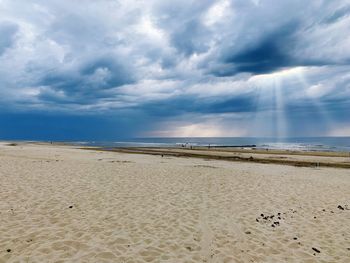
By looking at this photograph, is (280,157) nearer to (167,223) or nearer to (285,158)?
(285,158)

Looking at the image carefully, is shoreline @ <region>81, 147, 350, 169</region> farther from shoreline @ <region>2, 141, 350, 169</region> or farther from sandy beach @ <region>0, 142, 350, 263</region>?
sandy beach @ <region>0, 142, 350, 263</region>

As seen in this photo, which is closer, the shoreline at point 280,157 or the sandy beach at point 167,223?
the sandy beach at point 167,223

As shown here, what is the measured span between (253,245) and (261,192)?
6997mm

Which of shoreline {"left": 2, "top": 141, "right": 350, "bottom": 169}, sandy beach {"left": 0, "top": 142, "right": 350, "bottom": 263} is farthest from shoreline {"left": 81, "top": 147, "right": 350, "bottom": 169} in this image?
sandy beach {"left": 0, "top": 142, "right": 350, "bottom": 263}

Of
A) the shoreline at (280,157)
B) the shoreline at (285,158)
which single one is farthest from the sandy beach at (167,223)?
the shoreline at (280,157)

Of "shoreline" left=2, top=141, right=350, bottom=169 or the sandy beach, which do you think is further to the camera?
"shoreline" left=2, top=141, right=350, bottom=169

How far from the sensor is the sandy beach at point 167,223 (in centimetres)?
638

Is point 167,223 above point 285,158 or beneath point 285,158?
beneath

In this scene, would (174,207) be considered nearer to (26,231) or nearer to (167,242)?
(167,242)

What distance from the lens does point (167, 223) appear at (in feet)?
27.9

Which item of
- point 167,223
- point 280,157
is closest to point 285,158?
point 280,157

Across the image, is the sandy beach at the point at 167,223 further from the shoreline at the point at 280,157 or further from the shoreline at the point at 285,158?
the shoreline at the point at 280,157

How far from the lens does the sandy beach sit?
638 cm

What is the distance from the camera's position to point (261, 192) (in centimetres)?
1357
